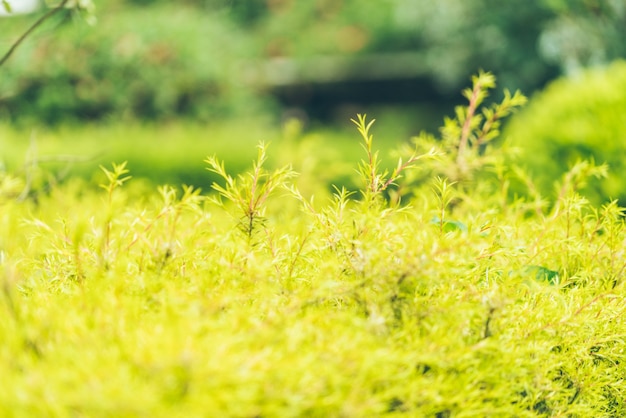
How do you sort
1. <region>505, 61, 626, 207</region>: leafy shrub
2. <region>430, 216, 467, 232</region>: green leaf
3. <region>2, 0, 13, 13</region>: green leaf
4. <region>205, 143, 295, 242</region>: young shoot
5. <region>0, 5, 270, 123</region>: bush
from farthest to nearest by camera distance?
<region>0, 5, 270, 123</region>: bush, <region>505, 61, 626, 207</region>: leafy shrub, <region>2, 0, 13, 13</region>: green leaf, <region>430, 216, 467, 232</region>: green leaf, <region>205, 143, 295, 242</region>: young shoot

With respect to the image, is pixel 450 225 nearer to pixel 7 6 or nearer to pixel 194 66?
pixel 7 6

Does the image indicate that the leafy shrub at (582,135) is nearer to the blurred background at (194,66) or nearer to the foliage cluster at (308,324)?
the foliage cluster at (308,324)

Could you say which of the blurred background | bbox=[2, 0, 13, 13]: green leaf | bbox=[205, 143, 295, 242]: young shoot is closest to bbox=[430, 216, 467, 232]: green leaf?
bbox=[205, 143, 295, 242]: young shoot

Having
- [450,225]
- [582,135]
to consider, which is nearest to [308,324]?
[450,225]

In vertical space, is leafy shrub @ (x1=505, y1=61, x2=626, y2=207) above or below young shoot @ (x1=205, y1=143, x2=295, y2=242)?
above

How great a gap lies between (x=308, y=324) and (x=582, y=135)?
9.74 ft

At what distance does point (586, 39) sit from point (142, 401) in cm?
784

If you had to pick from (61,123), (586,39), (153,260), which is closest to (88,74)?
(61,123)

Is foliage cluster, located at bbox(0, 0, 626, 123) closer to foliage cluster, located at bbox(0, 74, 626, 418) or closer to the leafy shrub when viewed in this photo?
the leafy shrub

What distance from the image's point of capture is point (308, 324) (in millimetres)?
1194

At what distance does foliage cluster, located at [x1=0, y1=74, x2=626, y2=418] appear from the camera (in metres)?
1.00

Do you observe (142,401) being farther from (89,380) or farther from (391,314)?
(391,314)

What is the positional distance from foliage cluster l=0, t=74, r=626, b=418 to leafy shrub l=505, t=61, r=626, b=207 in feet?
5.94

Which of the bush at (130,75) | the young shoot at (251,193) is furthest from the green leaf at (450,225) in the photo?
the bush at (130,75)
